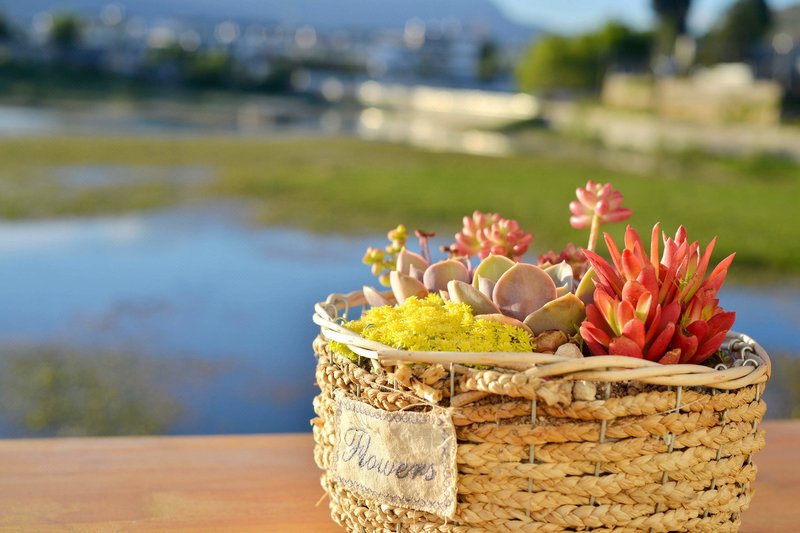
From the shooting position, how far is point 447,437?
67 cm

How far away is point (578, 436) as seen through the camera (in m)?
0.65

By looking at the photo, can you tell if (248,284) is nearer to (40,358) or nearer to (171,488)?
(40,358)

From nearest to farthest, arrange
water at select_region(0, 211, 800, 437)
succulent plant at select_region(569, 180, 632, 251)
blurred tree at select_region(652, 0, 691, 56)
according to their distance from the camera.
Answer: succulent plant at select_region(569, 180, 632, 251)
water at select_region(0, 211, 800, 437)
blurred tree at select_region(652, 0, 691, 56)

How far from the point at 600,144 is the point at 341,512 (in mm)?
14928

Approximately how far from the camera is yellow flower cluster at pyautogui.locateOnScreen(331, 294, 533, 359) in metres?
0.69

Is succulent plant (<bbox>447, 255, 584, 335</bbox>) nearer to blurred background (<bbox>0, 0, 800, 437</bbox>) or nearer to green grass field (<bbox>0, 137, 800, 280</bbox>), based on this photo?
blurred background (<bbox>0, 0, 800, 437</bbox>)

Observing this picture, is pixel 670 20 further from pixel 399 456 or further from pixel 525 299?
pixel 399 456

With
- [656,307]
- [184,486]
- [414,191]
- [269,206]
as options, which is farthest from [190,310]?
[656,307]

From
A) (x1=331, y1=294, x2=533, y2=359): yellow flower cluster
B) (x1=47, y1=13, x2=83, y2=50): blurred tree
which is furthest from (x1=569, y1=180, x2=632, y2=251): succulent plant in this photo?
(x1=47, y1=13, x2=83, y2=50): blurred tree

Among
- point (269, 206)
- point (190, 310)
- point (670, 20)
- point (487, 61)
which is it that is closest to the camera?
point (190, 310)

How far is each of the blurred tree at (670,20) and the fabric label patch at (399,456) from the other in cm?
2476

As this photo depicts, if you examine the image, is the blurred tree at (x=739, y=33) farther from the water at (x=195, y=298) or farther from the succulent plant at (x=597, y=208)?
the succulent plant at (x=597, y=208)

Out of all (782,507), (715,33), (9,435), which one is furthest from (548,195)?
(715,33)

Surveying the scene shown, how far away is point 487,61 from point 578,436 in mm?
44884
